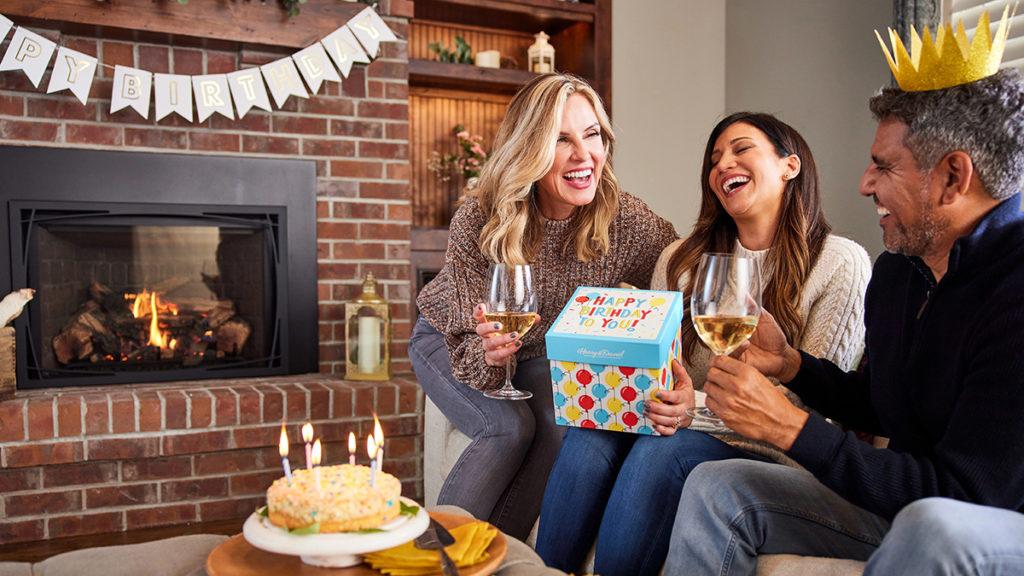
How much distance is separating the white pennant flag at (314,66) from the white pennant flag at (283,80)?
27 millimetres

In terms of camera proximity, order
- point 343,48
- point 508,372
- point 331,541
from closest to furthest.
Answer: point 331,541
point 508,372
point 343,48

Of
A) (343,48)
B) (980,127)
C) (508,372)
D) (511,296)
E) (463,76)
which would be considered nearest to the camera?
(980,127)

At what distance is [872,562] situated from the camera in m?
1.18

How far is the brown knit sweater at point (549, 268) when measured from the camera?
2.19 metres

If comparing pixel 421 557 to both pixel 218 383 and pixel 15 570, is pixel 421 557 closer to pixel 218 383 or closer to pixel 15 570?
pixel 15 570

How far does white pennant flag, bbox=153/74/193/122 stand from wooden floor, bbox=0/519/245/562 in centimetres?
134

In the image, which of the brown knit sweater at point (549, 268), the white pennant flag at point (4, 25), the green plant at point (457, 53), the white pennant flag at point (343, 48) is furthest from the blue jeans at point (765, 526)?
the green plant at point (457, 53)

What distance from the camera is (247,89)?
3.16m

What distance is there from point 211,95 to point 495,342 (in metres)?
1.82

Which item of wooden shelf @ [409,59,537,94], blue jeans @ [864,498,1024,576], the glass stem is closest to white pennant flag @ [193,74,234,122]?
wooden shelf @ [409,59,537,94]

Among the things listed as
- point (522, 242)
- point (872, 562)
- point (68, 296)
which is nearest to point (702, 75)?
point (522, 242)

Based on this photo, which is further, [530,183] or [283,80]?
[283,80]

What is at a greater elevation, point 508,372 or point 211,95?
point 211,95

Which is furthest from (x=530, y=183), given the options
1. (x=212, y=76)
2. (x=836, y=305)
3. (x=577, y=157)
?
(x=212, y=76)
